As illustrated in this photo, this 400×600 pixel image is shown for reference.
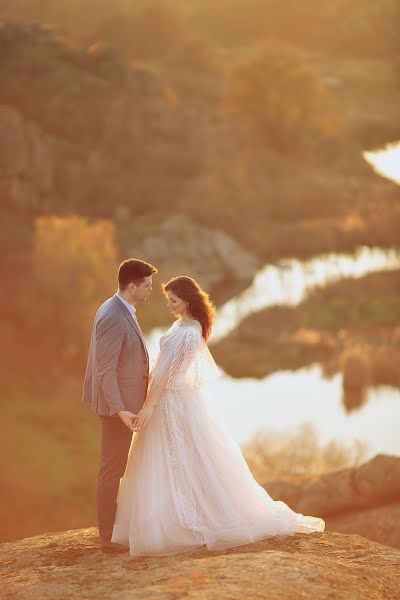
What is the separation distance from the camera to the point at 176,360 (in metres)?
7.35

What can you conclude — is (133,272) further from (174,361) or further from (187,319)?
(174,361)

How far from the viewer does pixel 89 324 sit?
2850 centimetres

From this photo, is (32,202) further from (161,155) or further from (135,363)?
(135,363)

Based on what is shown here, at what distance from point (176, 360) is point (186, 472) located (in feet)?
2.87

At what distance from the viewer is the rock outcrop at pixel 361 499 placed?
11.6m

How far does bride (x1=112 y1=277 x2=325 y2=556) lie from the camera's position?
7.28 meters

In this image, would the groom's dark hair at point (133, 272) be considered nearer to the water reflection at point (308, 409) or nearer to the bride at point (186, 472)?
the bride at point (186, 472)

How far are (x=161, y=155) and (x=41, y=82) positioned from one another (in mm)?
8166

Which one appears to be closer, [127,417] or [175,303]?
[127,417]

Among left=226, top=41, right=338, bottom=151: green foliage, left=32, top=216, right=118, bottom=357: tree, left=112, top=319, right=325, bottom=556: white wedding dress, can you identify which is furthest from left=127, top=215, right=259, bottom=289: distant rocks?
left=112, top=319, right=325, bottom=556: white wedding dress

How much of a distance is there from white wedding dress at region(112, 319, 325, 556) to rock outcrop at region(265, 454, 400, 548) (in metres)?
4.19

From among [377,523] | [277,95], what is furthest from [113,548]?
[277,95]

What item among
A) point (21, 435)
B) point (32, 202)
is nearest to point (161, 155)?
point (32, 202)

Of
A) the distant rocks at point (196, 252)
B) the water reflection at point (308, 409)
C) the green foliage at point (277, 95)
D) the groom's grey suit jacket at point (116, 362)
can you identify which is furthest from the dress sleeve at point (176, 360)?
the green foliage at point (277, 95)
